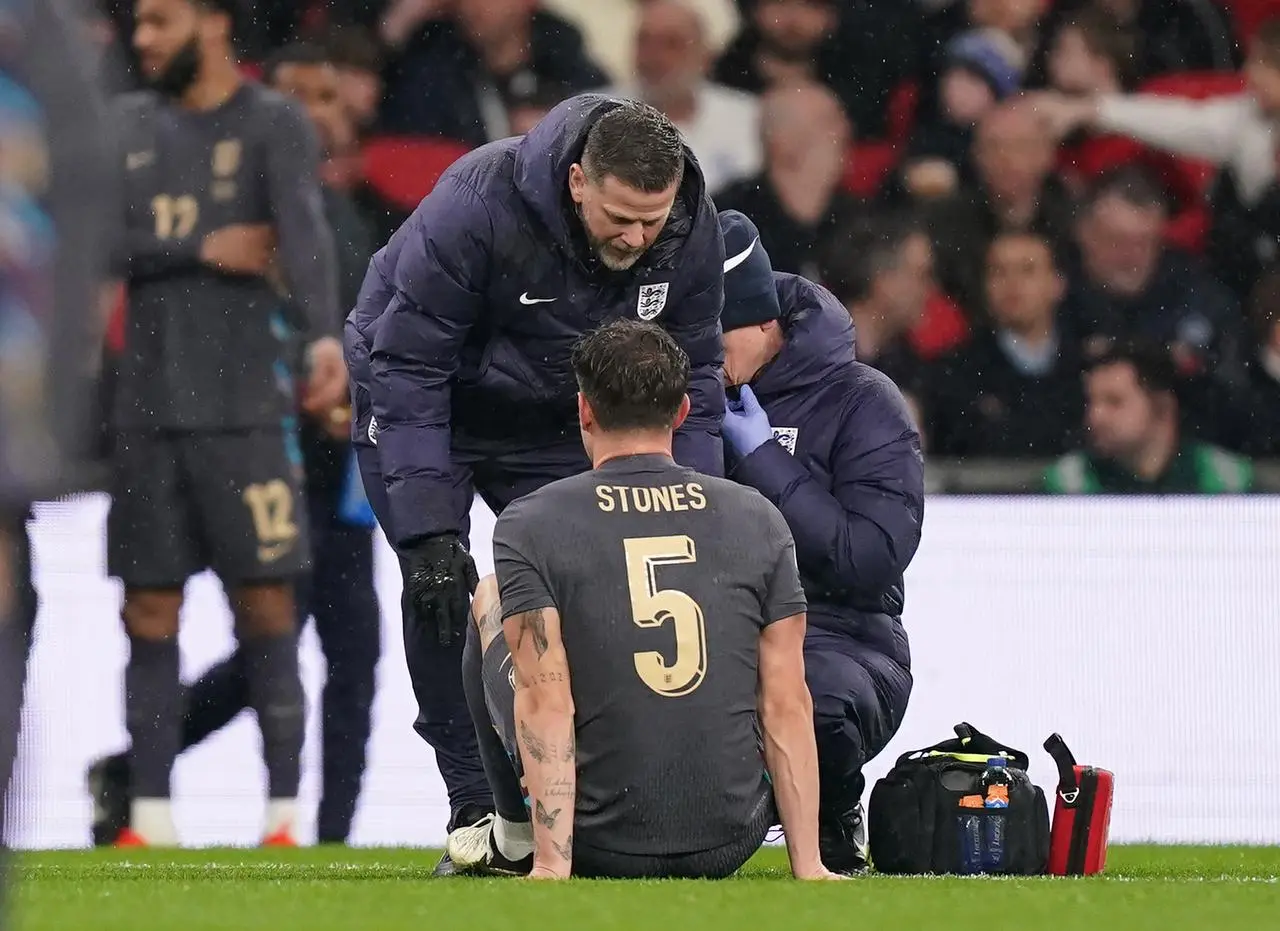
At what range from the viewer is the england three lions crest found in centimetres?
479

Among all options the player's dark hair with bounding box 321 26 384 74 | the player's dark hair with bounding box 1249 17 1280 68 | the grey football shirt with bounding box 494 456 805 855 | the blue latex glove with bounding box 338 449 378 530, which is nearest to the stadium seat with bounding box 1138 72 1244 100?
the player's dark hair with bounding box 1249 17 1280 68

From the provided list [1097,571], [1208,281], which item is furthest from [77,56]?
[1208,281]

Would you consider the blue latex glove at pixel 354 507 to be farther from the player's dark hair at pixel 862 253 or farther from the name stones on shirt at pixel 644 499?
the name stones on shirt at pixel 644 499

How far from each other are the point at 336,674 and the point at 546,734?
300cm

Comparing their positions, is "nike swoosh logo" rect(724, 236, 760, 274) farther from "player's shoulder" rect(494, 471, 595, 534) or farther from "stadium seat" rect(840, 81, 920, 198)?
"stadium seat" rect(840, 81, 920, 198)

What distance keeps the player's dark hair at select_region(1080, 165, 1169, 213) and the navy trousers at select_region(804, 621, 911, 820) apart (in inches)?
143

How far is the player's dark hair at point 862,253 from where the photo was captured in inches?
320

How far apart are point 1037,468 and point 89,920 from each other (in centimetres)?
475

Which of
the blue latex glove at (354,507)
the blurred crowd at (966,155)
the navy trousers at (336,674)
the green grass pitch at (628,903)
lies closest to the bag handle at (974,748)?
the green grass pitch at (628,903)

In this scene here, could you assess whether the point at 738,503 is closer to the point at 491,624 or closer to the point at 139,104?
the point at 491,624

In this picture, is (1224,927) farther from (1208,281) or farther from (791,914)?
(1208,281)

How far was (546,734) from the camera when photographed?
4.04 metres

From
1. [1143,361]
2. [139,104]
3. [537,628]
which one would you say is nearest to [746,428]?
[537,628]

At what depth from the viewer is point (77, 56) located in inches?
92.0
